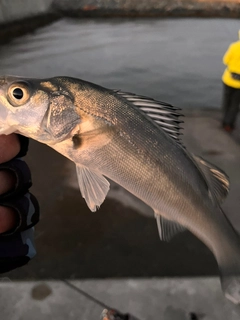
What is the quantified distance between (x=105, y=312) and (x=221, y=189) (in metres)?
0.89

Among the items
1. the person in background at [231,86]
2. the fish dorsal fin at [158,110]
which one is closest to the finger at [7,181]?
the fish dorsal fin at [158,110]

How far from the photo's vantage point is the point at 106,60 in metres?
8.52

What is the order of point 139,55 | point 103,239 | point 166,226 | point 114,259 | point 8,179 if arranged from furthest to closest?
point 139,55 < point 103,239 < point 114,259 < point 8,179 < point 166,226

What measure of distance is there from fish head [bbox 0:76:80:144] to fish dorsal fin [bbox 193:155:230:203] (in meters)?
0.54

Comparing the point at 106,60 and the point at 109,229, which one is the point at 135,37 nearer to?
the point at 106,60

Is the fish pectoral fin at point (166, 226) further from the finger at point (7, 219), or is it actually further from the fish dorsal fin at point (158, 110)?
the finger at point (7, 219)

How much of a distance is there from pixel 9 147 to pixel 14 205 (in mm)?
266

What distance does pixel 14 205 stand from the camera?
1.43 m

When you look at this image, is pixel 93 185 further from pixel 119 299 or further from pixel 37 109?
pixel 119 299

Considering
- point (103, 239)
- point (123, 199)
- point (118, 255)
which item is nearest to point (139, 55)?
point (123, 199)

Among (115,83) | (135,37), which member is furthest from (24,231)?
(135,37)

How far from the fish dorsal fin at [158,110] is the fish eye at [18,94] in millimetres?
328

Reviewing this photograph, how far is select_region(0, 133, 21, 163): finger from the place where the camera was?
1305 mm

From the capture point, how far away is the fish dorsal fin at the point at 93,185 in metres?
1.25
